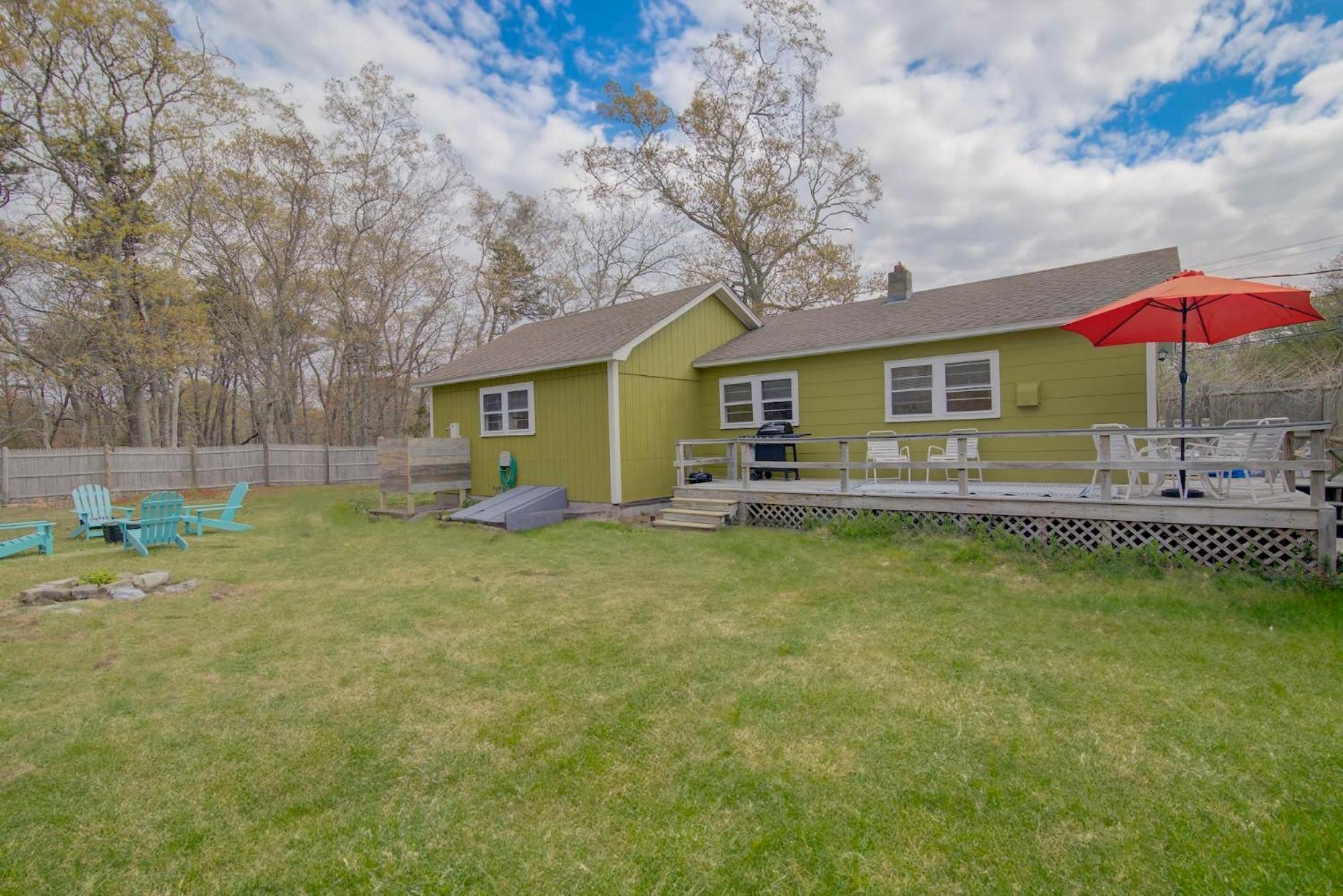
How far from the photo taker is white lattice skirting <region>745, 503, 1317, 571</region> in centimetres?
551

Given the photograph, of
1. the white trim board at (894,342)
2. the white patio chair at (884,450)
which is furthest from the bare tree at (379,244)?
the white patio chair at (884,450)

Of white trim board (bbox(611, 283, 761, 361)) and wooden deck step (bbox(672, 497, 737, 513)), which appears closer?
wooden deck step (bbox(672, 497, 737, 513))

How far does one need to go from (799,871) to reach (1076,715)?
191 cm

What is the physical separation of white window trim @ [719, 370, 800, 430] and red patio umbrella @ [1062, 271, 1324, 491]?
4821 mm

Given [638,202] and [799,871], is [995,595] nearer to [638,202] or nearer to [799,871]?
[799,871]

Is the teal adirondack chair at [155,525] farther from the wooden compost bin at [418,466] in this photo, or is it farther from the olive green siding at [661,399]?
the olive green siding at [661,399]

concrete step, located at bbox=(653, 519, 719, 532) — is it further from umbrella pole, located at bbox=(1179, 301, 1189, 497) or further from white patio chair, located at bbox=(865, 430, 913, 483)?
umbrella pole, located at bbox=(1179, 301, 1189, 497)

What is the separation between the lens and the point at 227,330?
2223 centimetres

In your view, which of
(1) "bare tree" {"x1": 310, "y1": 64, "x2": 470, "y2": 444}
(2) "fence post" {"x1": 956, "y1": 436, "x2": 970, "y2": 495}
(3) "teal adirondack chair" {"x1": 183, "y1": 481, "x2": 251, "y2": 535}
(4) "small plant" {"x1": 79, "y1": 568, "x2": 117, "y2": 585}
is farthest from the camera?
(1) "bare tree" {"x1": 310, "y1": 64, "x2": 470, "y2": 444}

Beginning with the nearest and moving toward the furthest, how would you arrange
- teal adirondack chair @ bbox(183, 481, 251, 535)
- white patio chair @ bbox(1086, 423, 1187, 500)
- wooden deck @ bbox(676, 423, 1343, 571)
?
wooden deck @ bbox(676, 423, 1343, 571)
white patio chair @ bbox(1086, 423, 1187, 500)
teal adirondack chair @ bbox(183, 481, 251, 535)

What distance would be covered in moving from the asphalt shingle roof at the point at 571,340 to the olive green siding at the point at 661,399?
39 cm

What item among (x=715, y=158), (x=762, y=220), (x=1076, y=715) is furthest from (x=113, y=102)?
(x=1076, y=715)

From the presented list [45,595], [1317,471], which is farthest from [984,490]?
[45,595]

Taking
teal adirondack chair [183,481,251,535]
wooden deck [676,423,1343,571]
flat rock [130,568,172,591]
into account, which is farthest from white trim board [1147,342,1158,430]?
teal adirondack chair [183,481,251,535]
